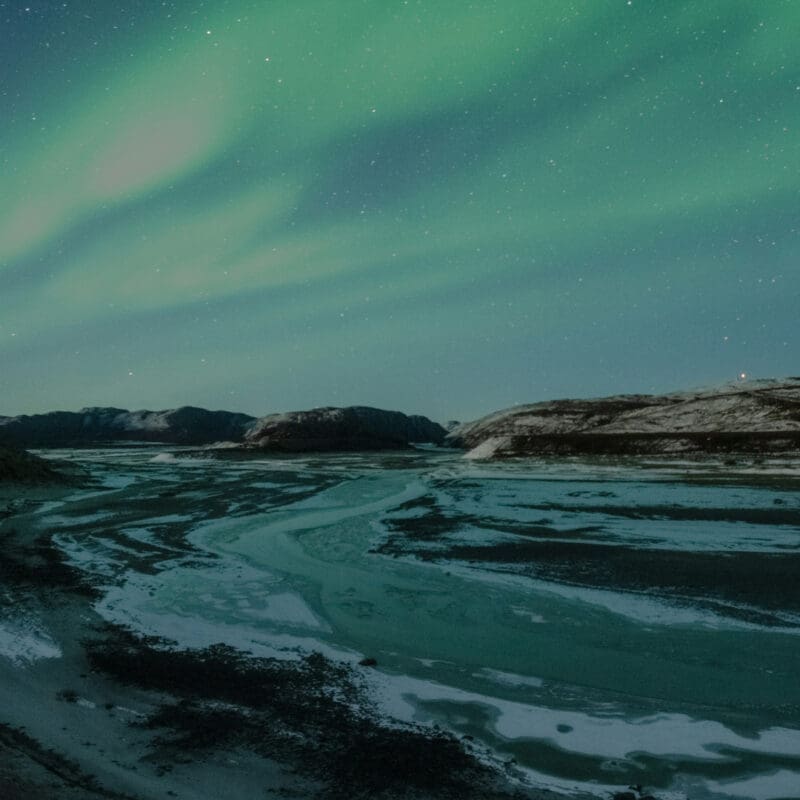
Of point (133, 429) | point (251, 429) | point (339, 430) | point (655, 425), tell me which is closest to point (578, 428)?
point (655, 425)

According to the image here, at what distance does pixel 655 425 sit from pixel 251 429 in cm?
10485

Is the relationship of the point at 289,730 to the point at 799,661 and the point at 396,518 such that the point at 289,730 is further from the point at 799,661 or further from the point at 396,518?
the point at 396,518

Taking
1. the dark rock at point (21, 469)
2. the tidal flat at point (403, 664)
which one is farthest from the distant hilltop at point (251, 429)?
the tidal flat at point (403, 664)

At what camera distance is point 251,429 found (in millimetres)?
154375

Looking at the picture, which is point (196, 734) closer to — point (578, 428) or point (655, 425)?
point (655, 425)

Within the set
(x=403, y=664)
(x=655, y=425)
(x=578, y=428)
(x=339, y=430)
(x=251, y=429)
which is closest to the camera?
(x=403, y=664)

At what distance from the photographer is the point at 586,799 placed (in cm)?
345

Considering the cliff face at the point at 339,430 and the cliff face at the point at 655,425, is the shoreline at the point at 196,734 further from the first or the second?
the cliff face at the point at 339,430

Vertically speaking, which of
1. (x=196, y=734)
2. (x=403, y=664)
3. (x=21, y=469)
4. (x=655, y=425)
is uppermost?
(x=655, y=425)

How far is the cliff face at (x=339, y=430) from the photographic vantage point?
10000 centimetres

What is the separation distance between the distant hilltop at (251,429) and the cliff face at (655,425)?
22578 mm

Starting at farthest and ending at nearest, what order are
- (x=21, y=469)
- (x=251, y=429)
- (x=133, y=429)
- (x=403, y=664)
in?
(x=133, y=429) → (x=251, y=429) → (x=21, y=469) → (x=403, y=664)

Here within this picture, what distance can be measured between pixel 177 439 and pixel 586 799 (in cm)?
19366

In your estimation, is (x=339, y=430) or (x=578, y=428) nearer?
(x=578, y=428)
